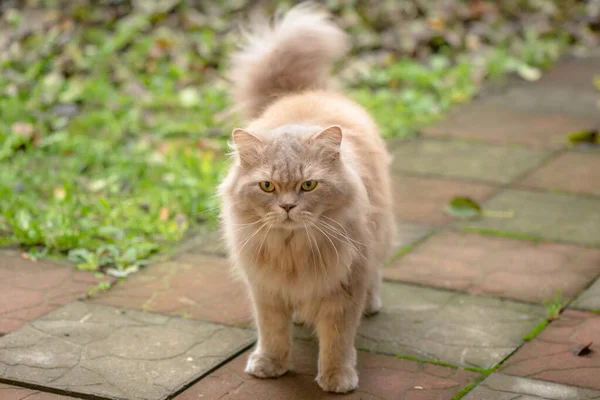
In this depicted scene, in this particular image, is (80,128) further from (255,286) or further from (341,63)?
(255,286)

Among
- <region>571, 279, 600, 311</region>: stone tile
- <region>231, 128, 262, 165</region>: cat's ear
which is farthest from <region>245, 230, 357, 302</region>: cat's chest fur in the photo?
<region>571, 279, 600, 311</region>: stone tile

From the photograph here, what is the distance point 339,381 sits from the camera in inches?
132

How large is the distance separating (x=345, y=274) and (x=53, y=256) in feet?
6.14

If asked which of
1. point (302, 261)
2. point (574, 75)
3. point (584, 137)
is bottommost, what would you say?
point (584, 137)

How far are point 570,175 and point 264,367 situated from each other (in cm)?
306

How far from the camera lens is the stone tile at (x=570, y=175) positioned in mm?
5539

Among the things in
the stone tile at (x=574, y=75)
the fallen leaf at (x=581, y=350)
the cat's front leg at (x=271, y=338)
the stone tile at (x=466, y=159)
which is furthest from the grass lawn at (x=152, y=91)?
the fallen leaf at (x=581, y=350)

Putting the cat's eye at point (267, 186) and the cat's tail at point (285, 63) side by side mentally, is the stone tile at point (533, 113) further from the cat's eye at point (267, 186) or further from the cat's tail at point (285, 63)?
the cat's eye at point (267, 186)

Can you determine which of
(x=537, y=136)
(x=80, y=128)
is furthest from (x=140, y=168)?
(x=537, y=136)

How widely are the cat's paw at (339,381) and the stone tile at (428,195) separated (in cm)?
188

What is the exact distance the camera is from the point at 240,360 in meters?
3.62

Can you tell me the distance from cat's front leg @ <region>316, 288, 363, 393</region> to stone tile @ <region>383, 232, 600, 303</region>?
3.36 feet

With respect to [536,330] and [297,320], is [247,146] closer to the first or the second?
[297,320]

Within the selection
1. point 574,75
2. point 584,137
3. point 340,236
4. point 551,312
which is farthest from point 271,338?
point 574,75
